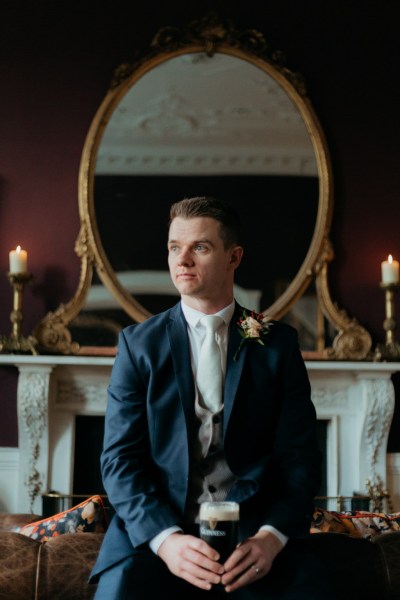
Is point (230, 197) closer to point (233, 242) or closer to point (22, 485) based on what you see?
point (22, 485)

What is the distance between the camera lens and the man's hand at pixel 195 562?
1.58m

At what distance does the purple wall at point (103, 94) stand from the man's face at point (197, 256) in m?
2.71

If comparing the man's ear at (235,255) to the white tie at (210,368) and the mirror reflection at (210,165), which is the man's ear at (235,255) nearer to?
the white tie at (210,368)

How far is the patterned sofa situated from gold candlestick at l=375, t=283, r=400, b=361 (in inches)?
108

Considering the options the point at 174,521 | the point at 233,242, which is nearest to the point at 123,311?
the point at 233,242

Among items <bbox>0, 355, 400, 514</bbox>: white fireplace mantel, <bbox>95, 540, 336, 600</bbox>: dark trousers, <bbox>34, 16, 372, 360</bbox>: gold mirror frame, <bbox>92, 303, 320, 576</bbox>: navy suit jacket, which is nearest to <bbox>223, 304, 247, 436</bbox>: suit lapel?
<bbox>92, 303, 320, 576</bbox>: navy suit jacket

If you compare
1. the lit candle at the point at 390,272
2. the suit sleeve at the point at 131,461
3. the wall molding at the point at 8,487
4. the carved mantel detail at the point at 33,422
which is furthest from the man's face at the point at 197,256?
the wall molding at the point at 8,487

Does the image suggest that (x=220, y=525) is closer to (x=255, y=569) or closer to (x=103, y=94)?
(x=255, y=569)

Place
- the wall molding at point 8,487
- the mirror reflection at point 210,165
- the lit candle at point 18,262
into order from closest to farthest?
the lit candle at point 18,262 → the wall molding at point 8,487 → the mirror reflection at point 210,165

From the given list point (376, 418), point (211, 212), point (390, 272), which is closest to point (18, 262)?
point (390, 272)

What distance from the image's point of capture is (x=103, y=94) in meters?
4.69

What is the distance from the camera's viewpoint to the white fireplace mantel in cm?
437

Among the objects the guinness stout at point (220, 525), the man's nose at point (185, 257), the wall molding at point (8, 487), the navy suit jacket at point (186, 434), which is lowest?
the wall molding at point (8, 487)

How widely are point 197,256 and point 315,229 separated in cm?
286
